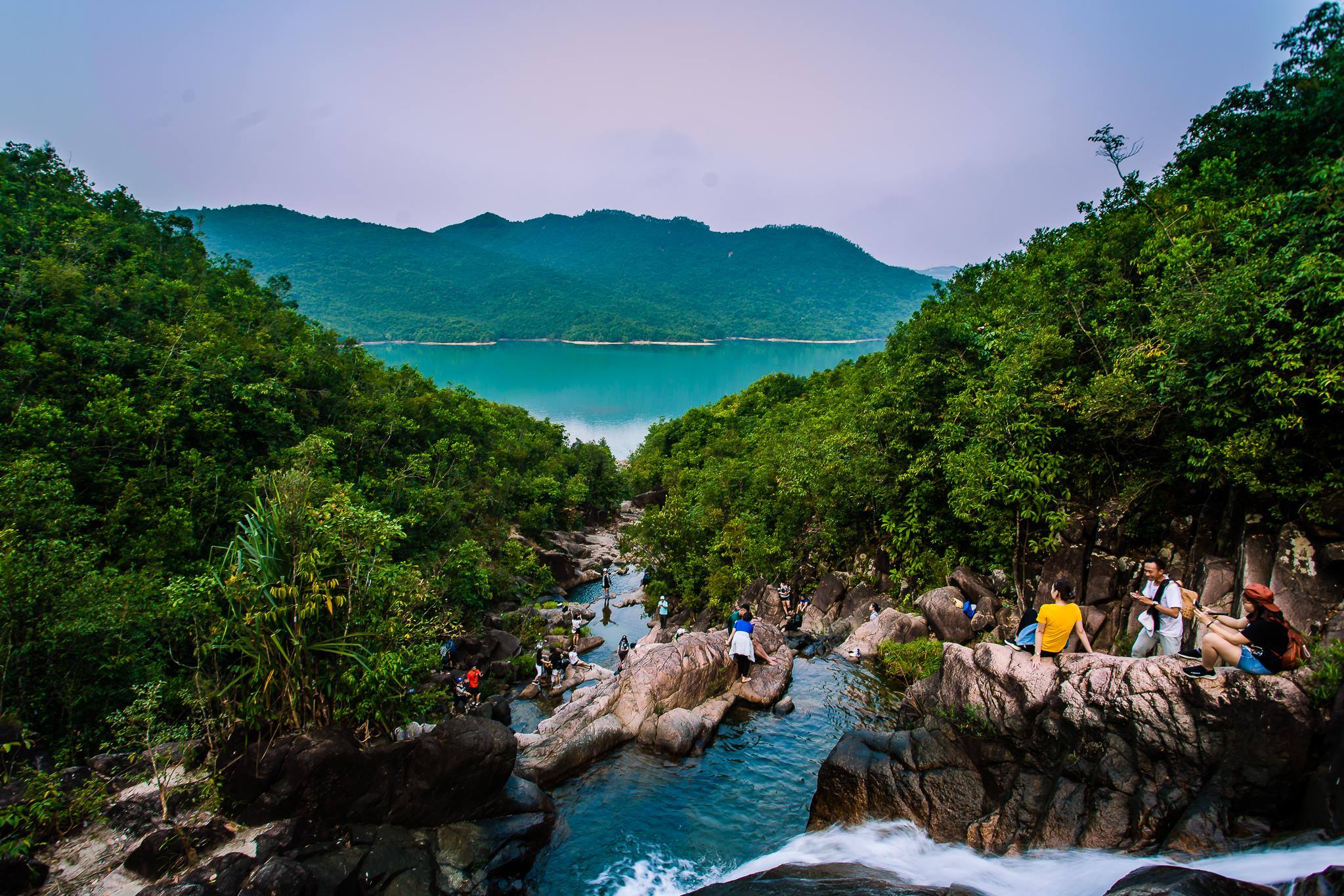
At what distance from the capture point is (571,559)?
41.3 m

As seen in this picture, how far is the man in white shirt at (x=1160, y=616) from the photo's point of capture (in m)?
9.62

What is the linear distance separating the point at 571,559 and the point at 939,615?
2860cm

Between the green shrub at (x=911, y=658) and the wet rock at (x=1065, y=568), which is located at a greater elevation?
the wet rock at (x=1065, y=568)

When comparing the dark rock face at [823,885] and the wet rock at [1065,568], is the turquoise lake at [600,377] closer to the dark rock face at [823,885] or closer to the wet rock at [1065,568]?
the wet rock at [1065,568]

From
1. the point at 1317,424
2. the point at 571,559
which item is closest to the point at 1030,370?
the point at 1317,424

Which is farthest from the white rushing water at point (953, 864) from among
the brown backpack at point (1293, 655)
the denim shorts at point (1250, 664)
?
the brown backpack at point (1293, 655)

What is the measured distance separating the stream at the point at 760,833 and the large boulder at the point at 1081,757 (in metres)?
0.37

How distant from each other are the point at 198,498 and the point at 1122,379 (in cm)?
2530

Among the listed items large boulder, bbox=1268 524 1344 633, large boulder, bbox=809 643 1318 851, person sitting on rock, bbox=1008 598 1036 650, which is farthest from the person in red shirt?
large boulder, bbox=1268 524 1344 633

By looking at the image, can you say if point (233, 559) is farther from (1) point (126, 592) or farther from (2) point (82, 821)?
(2) point (82, 821)

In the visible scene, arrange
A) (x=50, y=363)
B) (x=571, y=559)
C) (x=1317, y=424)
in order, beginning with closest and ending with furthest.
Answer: (x=1317, y=424) < (x=50, y=363) < (x=571, y=559)

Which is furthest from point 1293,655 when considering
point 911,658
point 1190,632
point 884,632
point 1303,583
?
point 884,632

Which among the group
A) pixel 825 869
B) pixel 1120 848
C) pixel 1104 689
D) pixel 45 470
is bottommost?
pixel 825 869

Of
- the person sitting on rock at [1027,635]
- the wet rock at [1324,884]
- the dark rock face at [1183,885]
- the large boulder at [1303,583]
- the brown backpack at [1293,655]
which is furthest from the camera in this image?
the person sitting on rock at [1027,635]
